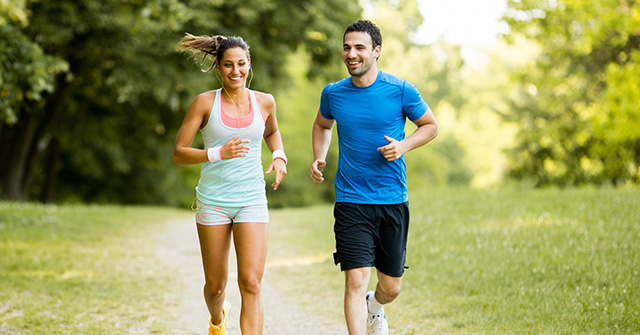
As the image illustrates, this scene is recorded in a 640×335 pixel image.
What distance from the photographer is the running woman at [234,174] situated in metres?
4.86

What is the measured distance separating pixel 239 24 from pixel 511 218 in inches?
412

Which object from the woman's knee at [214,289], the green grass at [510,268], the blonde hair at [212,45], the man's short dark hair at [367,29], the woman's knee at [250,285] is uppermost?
the man's short dark hair at [367,29]

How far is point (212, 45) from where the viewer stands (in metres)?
5.09

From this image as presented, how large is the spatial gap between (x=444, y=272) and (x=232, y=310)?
9.34 ft

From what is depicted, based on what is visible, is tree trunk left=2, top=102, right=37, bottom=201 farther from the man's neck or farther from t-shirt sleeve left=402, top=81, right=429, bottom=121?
t-shirt sleeve left=402, top=81, right=429, bottom=121

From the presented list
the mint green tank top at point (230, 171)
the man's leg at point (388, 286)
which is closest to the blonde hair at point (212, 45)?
the mint green tank top at point (230, 171)

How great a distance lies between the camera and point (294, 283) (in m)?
9.38

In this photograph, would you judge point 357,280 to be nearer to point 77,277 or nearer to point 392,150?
point 392,150

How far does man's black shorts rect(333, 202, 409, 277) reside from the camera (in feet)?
16.2

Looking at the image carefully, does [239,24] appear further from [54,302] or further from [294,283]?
[54,302]

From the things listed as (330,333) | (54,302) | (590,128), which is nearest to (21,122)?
(54,302)

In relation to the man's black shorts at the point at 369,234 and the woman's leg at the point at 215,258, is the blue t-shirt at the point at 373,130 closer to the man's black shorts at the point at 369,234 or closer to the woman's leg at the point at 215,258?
the man's black shorts at the point at 369,234

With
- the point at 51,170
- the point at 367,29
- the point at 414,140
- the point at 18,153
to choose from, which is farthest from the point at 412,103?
the point at 51,170

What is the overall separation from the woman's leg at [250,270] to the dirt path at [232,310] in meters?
1.88
